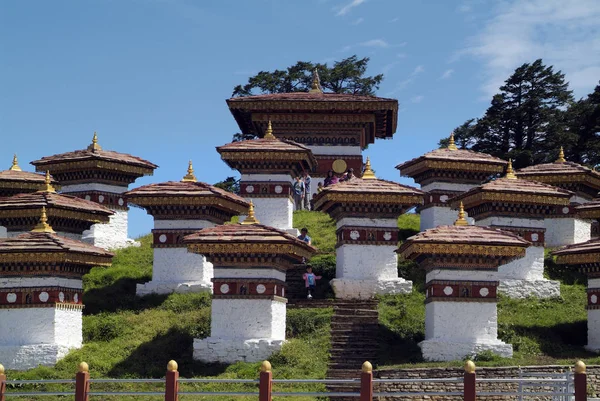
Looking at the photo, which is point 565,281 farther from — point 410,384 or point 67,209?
point 67,209

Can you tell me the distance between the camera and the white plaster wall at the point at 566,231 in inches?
1677

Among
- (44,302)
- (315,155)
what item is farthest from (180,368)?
(315,155)

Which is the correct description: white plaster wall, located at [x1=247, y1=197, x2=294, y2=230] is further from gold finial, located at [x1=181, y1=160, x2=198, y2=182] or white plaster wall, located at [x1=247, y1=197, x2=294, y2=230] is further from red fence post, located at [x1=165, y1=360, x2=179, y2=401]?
red fence post, located at [x1=165, y1=360, x2=179, y2=401]

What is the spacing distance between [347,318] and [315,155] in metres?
16.2

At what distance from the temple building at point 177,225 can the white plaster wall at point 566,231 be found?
12372 millimetres

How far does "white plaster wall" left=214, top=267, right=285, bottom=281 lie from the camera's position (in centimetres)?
3250

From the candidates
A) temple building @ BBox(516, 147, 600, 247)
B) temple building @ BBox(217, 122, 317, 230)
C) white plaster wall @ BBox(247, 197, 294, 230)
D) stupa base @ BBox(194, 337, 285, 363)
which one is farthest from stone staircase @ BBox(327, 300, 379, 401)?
temple building @ BBox(516, 147, 600, 247)

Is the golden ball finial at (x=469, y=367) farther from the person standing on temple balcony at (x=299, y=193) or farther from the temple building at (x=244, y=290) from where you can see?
the person standing on temple balcony at (x=299, y=193)

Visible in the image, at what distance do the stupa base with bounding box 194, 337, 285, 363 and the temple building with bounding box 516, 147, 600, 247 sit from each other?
14.8 metres

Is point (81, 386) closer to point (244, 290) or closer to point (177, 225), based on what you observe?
point (244, 290)

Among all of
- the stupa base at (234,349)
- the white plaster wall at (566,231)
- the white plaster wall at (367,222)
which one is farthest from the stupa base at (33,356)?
the white plaster wall at (566,231)

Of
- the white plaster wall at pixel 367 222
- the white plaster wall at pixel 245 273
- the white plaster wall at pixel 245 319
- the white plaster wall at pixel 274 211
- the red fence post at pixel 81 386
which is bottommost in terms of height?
the red fence post at pixel 81 386

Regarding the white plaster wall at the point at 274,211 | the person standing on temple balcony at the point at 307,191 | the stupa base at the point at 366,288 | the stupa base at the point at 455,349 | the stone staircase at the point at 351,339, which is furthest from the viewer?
the person standing on temple balcony at the point at 307,191

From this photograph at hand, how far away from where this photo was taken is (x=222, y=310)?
32.5 meters
